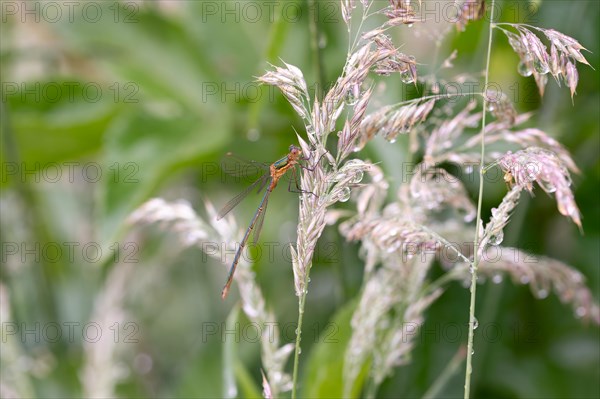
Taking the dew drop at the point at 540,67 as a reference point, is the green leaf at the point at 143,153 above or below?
below

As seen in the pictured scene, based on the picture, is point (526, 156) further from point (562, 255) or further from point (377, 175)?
point (562, 255)

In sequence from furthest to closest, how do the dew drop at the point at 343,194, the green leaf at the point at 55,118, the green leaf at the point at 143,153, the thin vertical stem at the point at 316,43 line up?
the green leaf at the point at 55,118
the green leaf at the point at 143,153
the thin vertical stem at the point at 316,43
the dew drop at the point at 343,194

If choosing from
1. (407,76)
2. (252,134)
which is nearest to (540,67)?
(407,76)

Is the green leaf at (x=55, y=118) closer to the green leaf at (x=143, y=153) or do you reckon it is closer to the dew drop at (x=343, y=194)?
the green leaf at (x=143, y=153)

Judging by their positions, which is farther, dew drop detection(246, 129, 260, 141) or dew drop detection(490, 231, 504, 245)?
dew drop detection(246, 129, 260, 141)

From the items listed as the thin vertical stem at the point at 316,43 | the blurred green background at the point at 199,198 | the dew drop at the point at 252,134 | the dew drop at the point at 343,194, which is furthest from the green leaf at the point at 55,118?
the dew drop at the point at 343,194

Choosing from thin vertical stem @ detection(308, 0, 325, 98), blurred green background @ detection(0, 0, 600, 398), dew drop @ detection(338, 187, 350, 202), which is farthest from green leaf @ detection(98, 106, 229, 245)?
dew drop @ detection(338, 187, 350, 202)

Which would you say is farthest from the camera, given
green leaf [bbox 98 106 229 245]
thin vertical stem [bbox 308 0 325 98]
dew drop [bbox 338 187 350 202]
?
green leaf [bbox 98 106 229 245]

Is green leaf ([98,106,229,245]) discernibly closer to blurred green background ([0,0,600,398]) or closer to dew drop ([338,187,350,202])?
blurred green background ([0,0,600,398])
